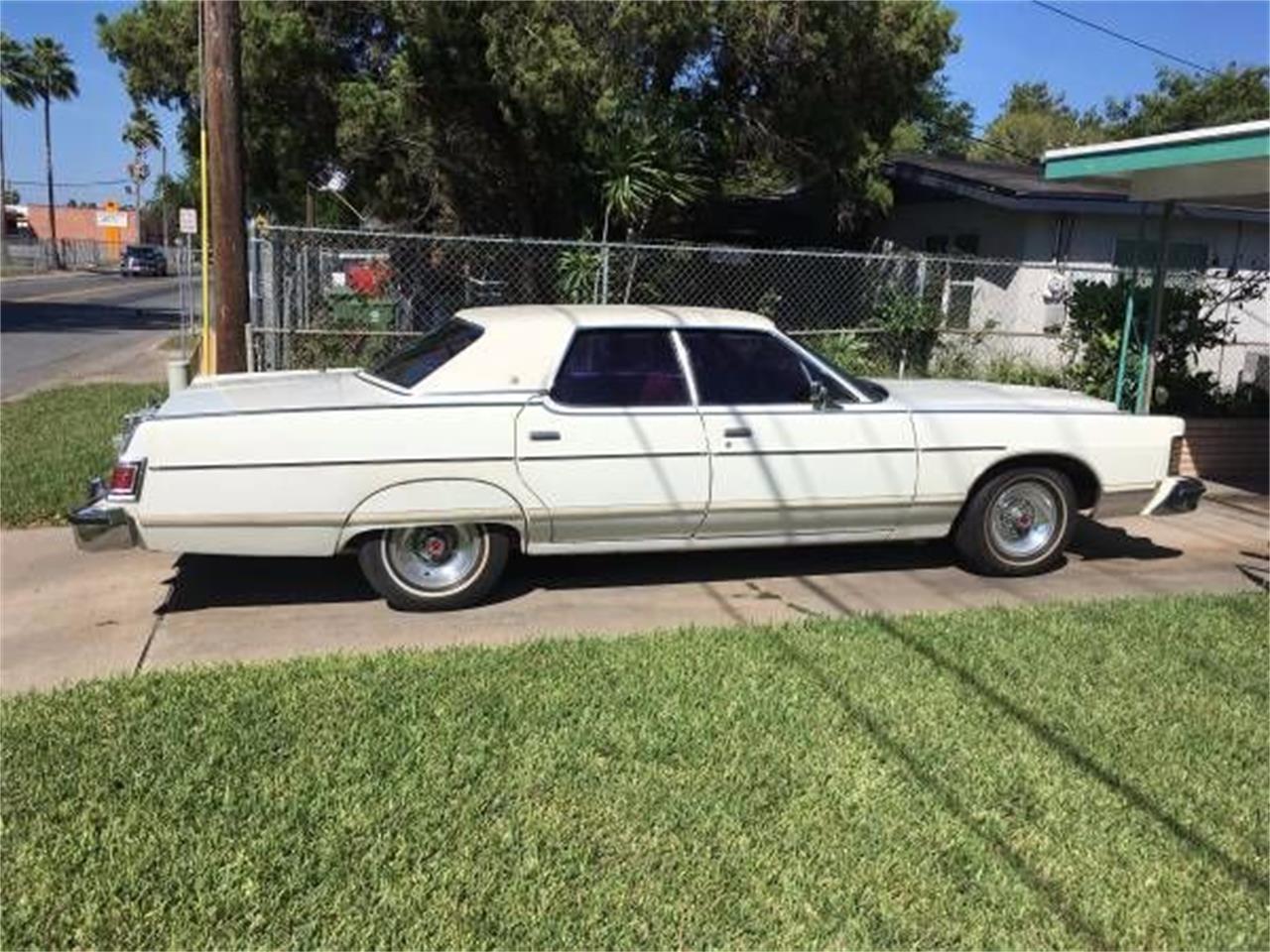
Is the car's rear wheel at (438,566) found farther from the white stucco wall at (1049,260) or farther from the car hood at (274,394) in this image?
the white stucco wall at (1049,260)

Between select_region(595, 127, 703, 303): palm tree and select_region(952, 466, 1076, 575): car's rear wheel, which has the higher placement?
select_region(595, 127, 703, 303): palm tree

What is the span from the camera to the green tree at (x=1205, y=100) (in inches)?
1842

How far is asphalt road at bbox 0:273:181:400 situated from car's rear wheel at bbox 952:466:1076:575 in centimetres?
1194

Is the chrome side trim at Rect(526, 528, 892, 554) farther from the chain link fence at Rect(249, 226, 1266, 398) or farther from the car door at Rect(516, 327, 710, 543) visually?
the chain link fence at Rect(249, 226, 1266, 398)

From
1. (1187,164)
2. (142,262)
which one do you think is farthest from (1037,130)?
(1187,164)

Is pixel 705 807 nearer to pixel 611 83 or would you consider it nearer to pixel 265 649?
pixel 265 649

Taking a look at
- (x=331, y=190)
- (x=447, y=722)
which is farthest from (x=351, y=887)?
(x=331, y=190)

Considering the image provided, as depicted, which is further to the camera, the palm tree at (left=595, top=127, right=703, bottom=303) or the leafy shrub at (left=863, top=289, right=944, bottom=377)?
the palm tree at (left=595, top=127, right=703, bottom=303)

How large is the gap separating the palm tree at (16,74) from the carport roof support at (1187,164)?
64922mm

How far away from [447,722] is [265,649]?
1.42m

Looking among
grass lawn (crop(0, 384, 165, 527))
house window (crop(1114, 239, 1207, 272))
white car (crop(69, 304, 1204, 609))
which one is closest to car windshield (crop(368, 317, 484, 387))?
white car (crop(69, 304, 1204, 609))

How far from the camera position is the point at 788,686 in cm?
493

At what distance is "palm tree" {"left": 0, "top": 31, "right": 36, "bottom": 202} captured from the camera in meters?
64.0

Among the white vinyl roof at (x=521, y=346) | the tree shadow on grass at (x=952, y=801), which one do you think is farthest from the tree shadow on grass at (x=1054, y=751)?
the white vinyl roof at (x=521, y=346)
